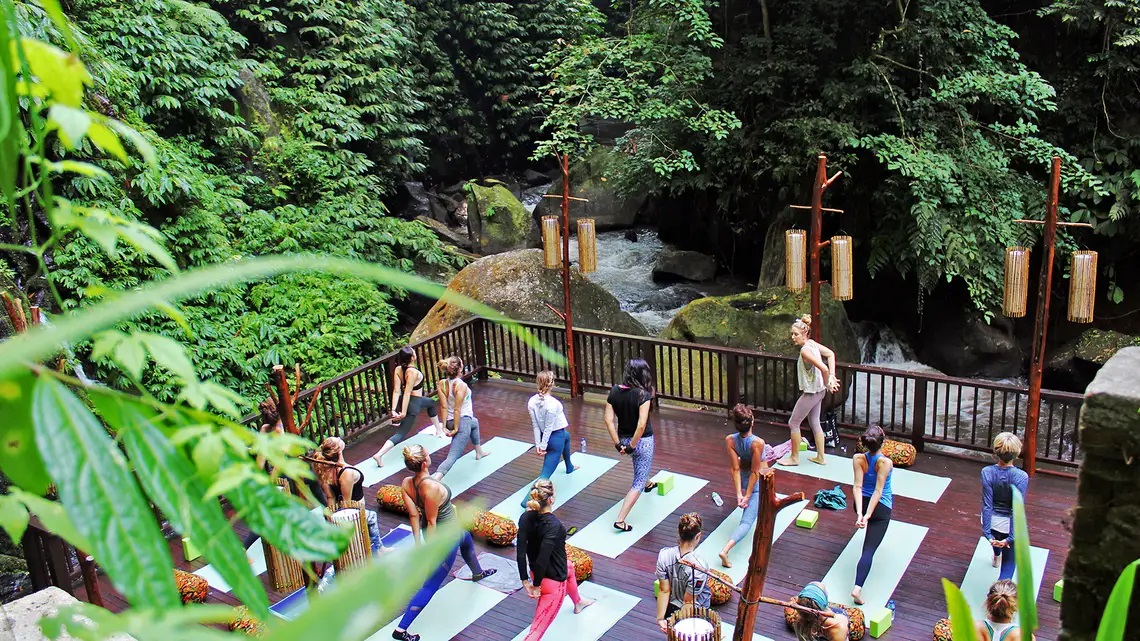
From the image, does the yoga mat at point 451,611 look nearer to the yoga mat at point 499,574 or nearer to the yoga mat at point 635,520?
the yoga mat at point 499,574

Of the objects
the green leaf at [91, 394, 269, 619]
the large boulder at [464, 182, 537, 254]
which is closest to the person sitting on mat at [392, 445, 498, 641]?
the green leaf at [91, 394, 269, 619]

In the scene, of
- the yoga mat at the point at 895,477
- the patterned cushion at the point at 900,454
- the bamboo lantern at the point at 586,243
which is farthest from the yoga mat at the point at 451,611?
the bamboo lantern at the point at 586,243

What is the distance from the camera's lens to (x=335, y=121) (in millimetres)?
14539

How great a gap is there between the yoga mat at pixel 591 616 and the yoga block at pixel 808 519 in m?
1.61

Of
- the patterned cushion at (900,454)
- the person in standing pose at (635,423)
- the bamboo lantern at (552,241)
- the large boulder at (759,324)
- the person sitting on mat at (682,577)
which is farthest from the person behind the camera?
the large boulder at (759,324)

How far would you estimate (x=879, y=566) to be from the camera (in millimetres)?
6359

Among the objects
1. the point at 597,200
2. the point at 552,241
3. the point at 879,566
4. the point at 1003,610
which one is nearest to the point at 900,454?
the point at 879,566

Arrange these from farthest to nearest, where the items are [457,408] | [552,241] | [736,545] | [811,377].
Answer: [552,241], [457,408], [811,377], [736,545]

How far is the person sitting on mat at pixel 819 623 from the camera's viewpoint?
4.41m

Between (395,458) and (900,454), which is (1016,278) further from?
(395,458)

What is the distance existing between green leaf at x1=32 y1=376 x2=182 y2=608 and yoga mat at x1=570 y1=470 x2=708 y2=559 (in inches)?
254

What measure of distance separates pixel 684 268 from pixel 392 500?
11.1 metres

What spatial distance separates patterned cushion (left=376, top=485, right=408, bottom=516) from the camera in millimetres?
7531

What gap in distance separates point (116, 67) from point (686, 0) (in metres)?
7.74
